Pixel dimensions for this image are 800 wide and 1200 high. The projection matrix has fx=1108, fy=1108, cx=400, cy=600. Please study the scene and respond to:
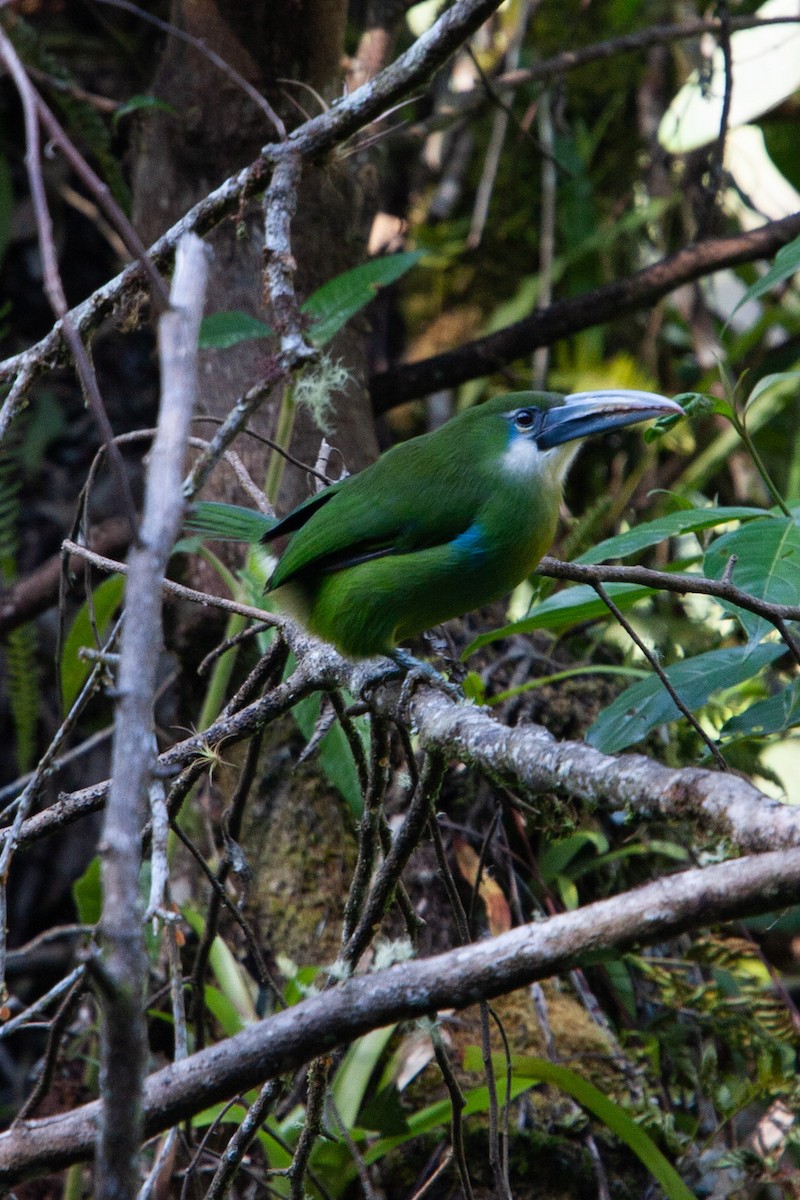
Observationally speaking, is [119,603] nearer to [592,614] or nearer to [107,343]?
[592,614]

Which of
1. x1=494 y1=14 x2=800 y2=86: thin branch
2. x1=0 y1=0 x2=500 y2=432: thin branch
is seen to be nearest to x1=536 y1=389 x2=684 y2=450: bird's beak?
x1=0 y1=0 x2=500 y2=432: thin branch

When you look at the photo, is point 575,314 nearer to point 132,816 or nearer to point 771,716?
point 771,716

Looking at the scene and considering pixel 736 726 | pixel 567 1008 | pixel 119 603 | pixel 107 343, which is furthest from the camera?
pixel 107 343

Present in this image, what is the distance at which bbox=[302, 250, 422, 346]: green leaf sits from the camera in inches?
111

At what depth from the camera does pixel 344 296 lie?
2.86 meters

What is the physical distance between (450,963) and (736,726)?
3.06 ft

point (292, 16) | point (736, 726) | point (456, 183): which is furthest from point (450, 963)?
point (456, 183)

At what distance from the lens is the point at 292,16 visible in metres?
3.36

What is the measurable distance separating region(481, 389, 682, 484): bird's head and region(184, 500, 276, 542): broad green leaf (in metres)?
0.59

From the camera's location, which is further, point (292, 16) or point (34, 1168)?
point (292, 16)

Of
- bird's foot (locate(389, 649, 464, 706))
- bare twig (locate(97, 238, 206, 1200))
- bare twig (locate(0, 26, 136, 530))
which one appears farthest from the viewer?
bird's foot (locate(389, 649, 464, 706))

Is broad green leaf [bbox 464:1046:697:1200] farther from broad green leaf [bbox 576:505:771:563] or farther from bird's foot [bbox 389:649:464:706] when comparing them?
broad green leaf [bbox 576:505:771:563]

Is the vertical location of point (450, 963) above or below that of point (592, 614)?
below

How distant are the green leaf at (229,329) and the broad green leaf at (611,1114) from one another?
1.73m
